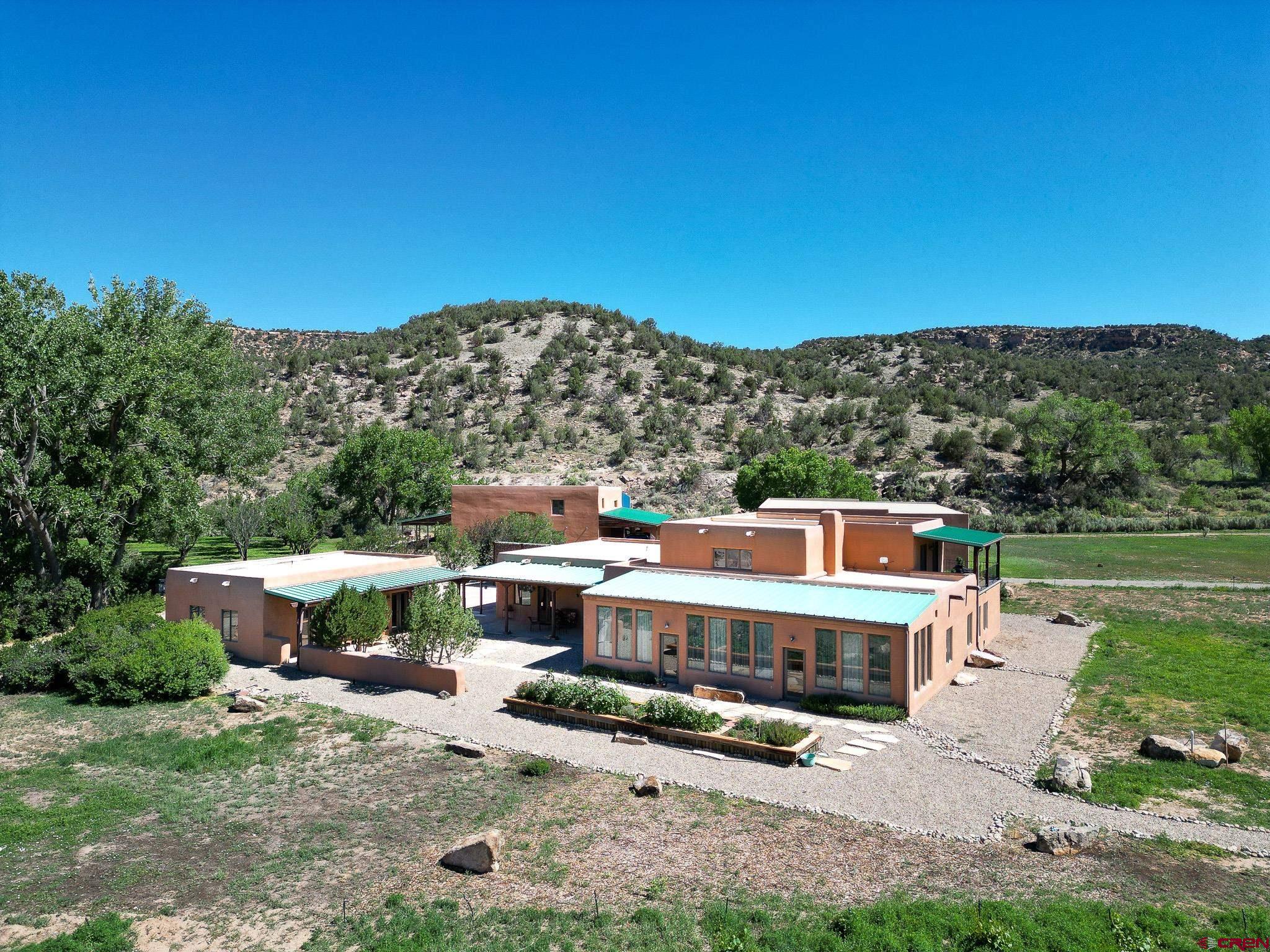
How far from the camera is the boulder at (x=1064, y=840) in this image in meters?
11.3

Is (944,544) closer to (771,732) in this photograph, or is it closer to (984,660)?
(984,660)

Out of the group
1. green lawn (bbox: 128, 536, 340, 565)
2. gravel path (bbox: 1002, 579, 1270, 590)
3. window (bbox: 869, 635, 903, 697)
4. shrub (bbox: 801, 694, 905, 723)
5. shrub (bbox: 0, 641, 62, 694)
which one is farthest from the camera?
green lawn (bbox: 128, 536, 340, 565)

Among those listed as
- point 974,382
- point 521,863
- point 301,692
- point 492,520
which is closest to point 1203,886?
point 521,863

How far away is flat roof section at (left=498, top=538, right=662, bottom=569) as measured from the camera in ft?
97.0

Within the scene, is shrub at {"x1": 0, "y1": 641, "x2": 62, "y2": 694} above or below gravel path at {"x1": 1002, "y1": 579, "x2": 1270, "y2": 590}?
above

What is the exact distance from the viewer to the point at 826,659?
754 inches

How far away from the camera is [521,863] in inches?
439

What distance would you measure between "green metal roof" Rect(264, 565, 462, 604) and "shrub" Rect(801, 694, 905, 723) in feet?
40.2

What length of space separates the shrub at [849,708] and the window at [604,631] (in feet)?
19.7

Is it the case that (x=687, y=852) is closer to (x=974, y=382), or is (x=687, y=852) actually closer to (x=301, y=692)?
(x=301, y=692)

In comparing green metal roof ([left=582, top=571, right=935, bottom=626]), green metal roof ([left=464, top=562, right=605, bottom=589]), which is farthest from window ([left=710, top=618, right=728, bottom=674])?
green metal roof ([left=464, top=562, right=605, bottom=589])

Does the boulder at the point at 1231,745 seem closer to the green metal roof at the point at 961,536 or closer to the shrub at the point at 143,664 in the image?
the green metal roof at the point at 961,536

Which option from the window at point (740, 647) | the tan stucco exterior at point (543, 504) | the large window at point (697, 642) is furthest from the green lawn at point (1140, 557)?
the large window at point (697, 642)

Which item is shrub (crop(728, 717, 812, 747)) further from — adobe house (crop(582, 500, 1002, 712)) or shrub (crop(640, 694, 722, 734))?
adobe house (crop(582, 500, 1002, 712))
